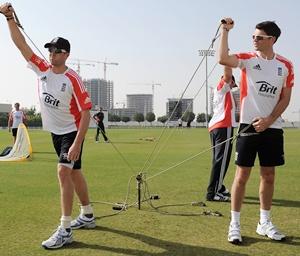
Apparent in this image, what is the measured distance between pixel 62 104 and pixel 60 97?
9cm

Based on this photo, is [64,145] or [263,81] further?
[64,145]

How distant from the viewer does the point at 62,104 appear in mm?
5301

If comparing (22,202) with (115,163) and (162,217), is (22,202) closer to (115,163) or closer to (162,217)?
(162,217)

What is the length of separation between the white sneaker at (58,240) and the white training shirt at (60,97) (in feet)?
3.75

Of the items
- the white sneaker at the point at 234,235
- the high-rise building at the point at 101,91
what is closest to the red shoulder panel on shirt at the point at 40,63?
the white sneaker at the point at 234,235

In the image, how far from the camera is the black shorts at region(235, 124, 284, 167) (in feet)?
17.3

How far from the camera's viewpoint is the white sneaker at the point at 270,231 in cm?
508

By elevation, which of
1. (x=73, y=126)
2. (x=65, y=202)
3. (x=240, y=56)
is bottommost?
(x=65, y=202)

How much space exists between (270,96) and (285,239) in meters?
1.58

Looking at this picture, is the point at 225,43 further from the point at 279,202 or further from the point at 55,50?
the point at 279,202

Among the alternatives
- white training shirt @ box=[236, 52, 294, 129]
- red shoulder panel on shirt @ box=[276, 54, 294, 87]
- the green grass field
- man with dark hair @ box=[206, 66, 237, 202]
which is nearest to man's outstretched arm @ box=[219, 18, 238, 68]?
white training shirt @ box=[236, 52, 294, 129]

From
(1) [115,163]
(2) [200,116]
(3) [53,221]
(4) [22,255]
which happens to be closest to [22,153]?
(1) [115,163]

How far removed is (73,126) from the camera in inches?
213

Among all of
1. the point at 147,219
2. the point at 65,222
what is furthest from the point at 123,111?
the point at 65,222
